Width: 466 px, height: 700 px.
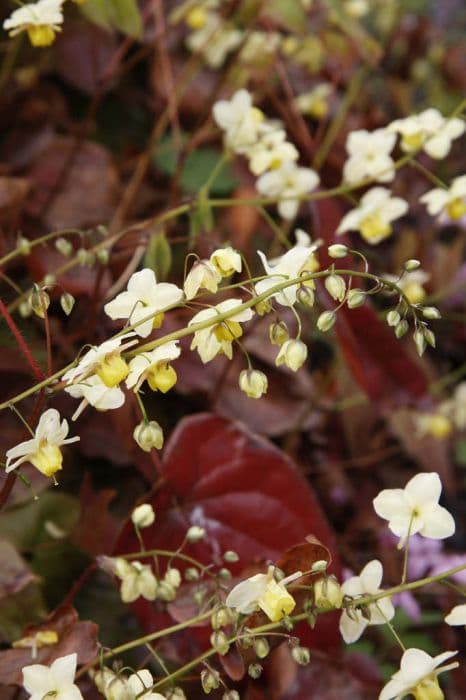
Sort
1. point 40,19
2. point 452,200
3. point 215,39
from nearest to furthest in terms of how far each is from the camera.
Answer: point 40,19 → point 452,200 → point 215,39

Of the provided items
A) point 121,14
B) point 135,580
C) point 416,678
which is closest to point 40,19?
point 121,14

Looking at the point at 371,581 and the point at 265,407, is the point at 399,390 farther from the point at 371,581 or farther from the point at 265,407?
the point at 371,581

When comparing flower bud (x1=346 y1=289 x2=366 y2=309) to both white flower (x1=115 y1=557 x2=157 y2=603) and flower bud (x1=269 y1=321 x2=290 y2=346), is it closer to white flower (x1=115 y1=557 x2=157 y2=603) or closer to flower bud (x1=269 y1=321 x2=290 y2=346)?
flower bud (x1=269 y1=321 x2=290 y2=346)

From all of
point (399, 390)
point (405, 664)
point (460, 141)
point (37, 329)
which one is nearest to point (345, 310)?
point (399, 390)

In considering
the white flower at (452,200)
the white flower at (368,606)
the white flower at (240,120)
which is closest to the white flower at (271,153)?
the white flower at (240,120)

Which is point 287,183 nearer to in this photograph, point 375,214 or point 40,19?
point 375,214

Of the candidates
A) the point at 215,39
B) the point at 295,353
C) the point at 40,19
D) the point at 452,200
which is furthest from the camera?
the point at 215,39
